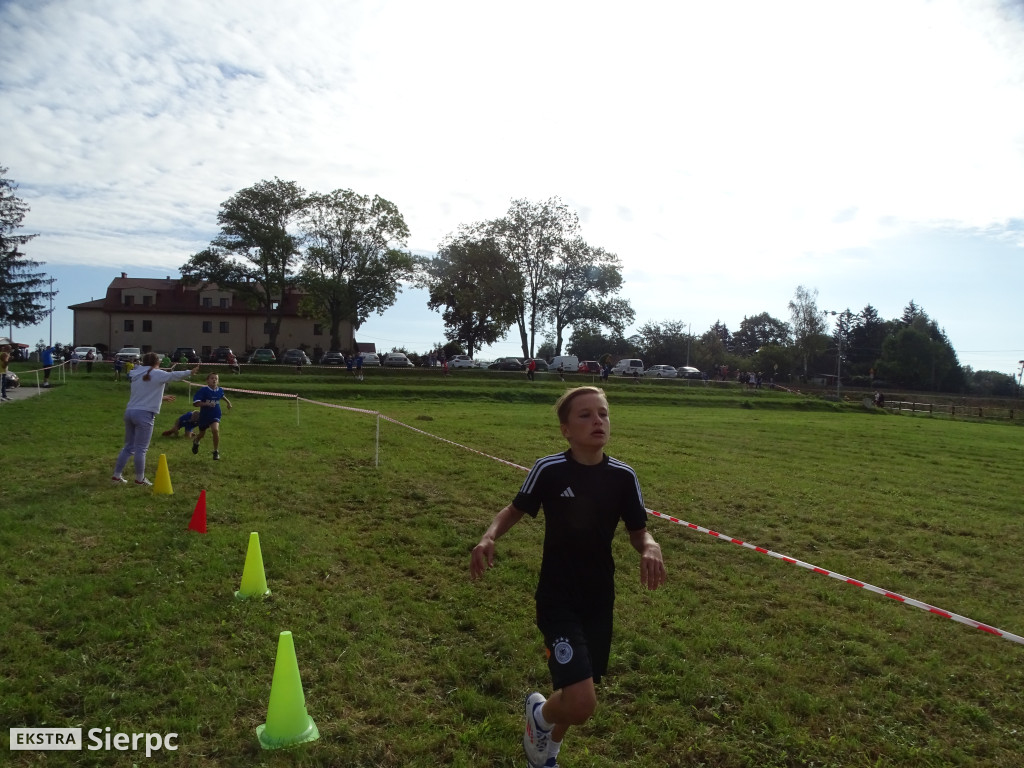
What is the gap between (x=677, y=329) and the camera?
100875 millimetres

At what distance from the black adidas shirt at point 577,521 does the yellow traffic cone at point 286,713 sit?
60.1 inches

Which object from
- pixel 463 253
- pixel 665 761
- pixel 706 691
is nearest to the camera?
pixel 665 761

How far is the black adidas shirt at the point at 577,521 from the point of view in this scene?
3273 mm

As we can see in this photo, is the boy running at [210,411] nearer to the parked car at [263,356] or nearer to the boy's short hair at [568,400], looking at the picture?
the boy's short hair at [568,400]

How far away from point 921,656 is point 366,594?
14.6 feet

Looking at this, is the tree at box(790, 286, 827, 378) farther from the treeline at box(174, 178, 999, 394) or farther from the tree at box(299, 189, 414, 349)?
the tree at box(299, 189, 414, 349)

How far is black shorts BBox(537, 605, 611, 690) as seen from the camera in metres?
3.04

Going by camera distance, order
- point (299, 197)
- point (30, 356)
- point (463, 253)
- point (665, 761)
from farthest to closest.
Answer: point (463, 253) → point (299, 197) → point (30, 356) → point (665, 761)

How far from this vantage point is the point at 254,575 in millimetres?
5703

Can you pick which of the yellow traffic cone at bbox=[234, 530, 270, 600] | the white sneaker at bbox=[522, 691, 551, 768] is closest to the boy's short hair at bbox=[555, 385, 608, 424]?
the white sneaker at bbox=[522, 691, 551, 768]

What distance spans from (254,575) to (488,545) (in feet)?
10.5

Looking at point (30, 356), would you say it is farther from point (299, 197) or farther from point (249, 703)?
point (249, 703)

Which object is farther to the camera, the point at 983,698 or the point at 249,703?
the point at 983,698

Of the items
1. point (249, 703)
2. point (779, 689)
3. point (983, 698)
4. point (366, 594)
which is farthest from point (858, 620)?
point (249, 703)
